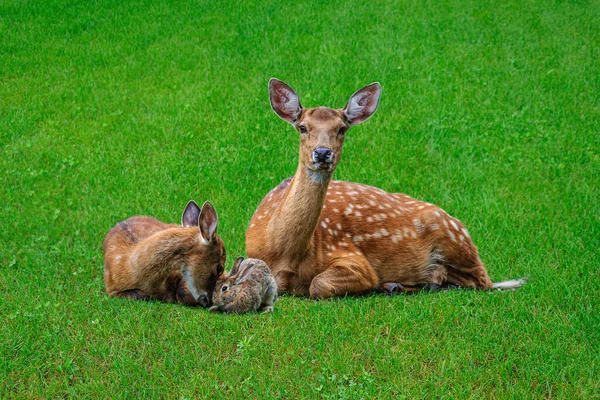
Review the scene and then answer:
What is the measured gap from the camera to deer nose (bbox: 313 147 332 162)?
19.1 ft

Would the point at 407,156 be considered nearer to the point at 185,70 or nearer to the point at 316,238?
the point at 316,238

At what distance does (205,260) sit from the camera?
590 centimetres

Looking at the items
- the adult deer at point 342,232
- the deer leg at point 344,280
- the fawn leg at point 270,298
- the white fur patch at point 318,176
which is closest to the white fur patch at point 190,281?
the fawn leg at point 270,298

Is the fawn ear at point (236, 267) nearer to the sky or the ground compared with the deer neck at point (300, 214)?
nearer to the ground

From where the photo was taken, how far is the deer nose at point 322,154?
5.83m

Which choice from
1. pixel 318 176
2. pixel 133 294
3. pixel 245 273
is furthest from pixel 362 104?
pixel 133 294

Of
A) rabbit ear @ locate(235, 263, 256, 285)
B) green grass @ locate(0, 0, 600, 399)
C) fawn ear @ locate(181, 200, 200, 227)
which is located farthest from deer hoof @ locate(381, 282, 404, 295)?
fawn ear @ locate(181, 200, 200, 227)

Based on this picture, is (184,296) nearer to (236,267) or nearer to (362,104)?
(236,267)

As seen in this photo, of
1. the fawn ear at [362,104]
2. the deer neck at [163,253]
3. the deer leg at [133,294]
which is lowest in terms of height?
the deer leg at [133,294]

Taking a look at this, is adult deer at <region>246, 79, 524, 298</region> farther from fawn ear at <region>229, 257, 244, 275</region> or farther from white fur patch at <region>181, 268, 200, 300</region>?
white fur patch at <region>181, 268, 200, 300</region>

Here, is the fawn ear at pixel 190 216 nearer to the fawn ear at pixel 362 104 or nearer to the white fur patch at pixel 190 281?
the white fur patch at pixel 190 281

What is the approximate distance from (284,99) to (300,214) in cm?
94

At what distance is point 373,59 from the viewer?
12.4 metres

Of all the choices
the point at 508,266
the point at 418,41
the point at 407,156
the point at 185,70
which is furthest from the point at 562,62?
the point at 508,266
